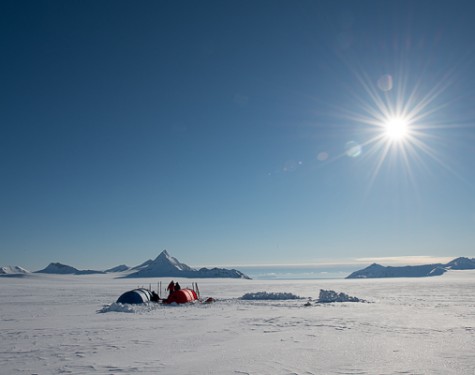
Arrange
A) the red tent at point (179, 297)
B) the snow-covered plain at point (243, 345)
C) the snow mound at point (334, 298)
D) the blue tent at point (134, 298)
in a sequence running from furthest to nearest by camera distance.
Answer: the snow mound at point (334, 298) → the red tent at point (179, 297) → the blue tent at point (134, 298) → the snow-covered plain at point (243, 345)

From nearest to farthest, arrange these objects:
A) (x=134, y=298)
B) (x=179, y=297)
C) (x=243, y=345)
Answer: (x=243, y=345) → (x=134, y=298) → (x=179, y=297)

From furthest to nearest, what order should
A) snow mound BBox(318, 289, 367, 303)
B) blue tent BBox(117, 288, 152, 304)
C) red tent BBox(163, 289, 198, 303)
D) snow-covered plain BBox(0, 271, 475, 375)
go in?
snow mound BBox(318, 289, 367, 303), red tent BBox(163, 289, 198, 303), blue tent BBox(117, 288, 152, 304), snow-covered plain BBox(0, 271, 475, 375)

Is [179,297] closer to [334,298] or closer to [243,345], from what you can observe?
[334,298]

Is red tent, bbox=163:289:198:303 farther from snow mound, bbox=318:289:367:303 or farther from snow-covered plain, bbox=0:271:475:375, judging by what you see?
snow mound, bbox=318:289:367:303

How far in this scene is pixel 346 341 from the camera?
1248cm

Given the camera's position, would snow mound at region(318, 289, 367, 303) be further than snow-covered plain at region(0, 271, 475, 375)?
Yes

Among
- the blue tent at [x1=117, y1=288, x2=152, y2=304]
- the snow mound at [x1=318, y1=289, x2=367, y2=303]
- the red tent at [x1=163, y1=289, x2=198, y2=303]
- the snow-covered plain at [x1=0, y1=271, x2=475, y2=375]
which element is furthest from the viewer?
the snow mound at [x1=318, y1=289, x2=367, y2=303]

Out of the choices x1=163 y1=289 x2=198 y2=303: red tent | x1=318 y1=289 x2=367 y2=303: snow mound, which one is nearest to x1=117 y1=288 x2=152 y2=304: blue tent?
x1=163 y1=289 x2=198 y2=303: red tent

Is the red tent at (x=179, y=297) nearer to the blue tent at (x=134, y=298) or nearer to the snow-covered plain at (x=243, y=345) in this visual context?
the blue tent at (x=134, y=298)

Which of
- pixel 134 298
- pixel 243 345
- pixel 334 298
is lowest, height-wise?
pixel 243 345

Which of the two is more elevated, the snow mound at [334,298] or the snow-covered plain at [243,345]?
the snow mound at [334,298]

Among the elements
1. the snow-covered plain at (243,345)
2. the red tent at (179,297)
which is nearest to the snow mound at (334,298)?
the red tent at (179,297)

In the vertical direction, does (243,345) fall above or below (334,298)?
below

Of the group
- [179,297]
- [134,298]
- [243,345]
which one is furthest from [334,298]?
[243,345]
